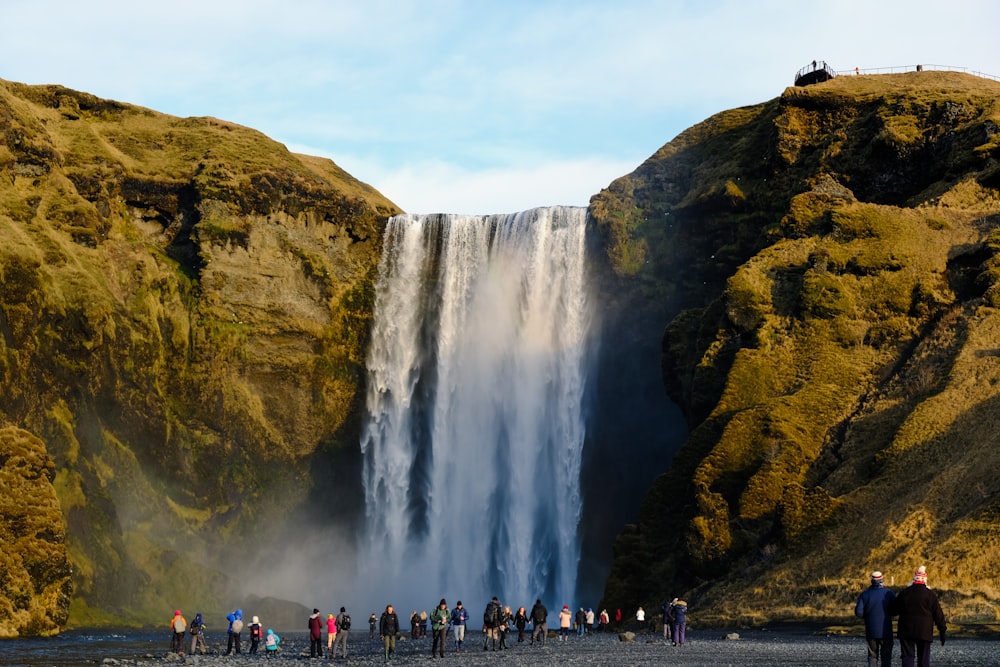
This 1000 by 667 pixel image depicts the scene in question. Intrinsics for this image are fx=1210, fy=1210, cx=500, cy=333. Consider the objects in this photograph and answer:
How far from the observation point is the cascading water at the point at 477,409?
80.8 meters

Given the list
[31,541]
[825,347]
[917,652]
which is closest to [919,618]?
[917,652]

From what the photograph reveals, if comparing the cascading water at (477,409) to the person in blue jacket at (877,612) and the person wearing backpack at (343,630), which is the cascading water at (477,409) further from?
the person in blue jacket at (877,612)

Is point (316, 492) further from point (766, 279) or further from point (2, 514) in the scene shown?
point (766, 279)

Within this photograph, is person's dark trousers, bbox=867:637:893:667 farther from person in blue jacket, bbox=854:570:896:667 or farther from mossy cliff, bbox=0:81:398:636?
mossy cliff, bbox=0:81:398:636

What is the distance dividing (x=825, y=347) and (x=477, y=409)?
31.0 meters

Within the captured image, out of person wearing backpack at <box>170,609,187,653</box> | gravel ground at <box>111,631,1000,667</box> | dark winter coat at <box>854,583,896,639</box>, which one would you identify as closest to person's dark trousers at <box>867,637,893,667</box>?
dark winter coat at <box>854,583,896,639</box>

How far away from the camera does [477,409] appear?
86.6 m

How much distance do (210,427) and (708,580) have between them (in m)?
43.7

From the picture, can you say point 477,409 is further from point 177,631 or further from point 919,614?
point 919,614

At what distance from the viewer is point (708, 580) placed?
5391 centimetres

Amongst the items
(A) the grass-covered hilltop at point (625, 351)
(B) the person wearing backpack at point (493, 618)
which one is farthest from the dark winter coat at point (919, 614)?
(B) the person wearing backpack at point (493, 618)

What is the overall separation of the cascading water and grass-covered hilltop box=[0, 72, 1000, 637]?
215cm

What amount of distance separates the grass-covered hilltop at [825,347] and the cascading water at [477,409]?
6.96m

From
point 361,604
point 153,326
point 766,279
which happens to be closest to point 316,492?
point 361,604
